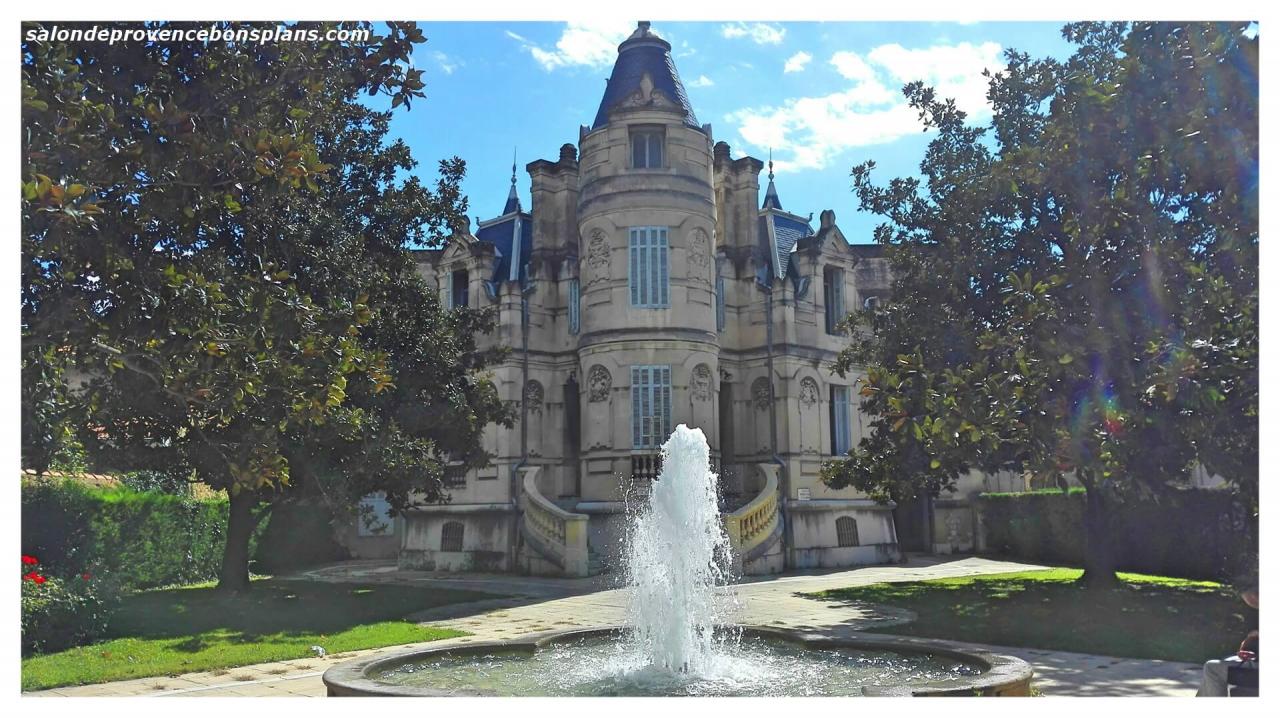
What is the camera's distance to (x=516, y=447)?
30.8m

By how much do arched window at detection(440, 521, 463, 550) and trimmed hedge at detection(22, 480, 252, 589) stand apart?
634cm

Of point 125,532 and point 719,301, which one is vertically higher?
point 719,301

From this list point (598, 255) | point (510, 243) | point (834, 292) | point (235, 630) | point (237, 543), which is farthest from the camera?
point (510, 243)

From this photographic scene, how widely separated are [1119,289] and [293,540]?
27.2 m

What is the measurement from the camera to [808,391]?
A: 31.7 m

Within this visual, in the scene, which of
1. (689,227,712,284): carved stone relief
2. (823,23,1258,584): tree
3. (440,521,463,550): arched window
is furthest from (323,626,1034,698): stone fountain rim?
(440,521,463,550): arched window

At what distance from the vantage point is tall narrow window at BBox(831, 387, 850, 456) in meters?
32.9

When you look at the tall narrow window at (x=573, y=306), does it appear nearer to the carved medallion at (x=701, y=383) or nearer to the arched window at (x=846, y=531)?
the carved medallion at (x=701, y=383)

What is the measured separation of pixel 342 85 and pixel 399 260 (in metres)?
9.08

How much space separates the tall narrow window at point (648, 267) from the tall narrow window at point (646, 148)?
7.24 feet

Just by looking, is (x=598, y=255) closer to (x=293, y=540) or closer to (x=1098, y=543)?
(x=293, y=540)

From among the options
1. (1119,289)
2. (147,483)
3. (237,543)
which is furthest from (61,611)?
(1119,289)

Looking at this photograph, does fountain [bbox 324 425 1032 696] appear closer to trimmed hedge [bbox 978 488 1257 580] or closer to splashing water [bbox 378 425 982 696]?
splashing water [bbox 378 425 982 696]
